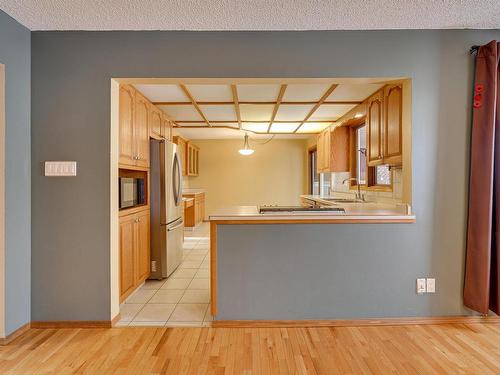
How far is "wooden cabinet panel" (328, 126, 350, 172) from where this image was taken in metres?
5.00

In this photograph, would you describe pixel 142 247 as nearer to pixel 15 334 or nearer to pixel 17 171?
pixel 15 334

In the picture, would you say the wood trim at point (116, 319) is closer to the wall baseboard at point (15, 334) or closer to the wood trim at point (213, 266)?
the wall baseboard at point (15, 334)

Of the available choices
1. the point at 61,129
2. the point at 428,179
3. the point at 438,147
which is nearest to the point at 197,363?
the point at 61,129

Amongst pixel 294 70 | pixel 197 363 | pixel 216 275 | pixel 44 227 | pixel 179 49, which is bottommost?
pixel 197 363

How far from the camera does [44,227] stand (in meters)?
2.49

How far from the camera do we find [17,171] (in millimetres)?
2355

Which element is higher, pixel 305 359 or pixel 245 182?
pixel 245 182

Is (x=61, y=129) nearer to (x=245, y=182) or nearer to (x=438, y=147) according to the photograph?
(x=438, y=147)

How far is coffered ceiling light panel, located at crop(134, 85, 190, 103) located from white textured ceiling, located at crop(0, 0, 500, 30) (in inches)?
31.5

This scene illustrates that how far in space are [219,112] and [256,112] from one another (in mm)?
522

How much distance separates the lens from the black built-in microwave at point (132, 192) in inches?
119

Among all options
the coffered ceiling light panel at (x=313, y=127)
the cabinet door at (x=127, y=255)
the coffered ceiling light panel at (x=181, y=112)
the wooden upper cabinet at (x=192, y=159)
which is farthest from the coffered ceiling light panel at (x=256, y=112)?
the wooden upper cabinet at (x=192, y=159)

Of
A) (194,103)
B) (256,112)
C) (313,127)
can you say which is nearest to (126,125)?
(194,103)

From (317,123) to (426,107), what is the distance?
2.87 metres
